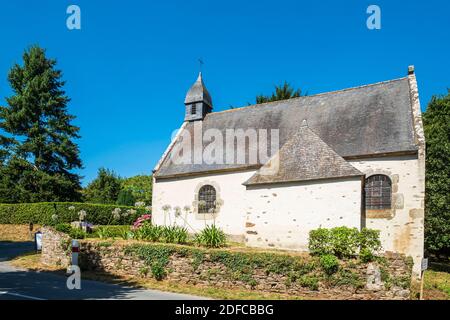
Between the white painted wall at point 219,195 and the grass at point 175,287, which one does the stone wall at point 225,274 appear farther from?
the white painted wall at point 219,195

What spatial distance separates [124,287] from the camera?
383 inches

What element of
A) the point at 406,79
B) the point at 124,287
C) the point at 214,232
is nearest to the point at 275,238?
the point at 214,232

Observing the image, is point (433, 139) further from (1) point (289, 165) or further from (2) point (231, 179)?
(2) point (231, 179)

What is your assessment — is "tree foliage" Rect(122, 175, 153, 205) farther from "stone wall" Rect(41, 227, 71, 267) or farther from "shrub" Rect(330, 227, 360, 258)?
"shrub" Rect(330, 227, 360, 258)

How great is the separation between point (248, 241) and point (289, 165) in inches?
139

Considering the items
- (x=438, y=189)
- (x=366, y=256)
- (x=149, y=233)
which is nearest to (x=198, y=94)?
(x=149, y=233)

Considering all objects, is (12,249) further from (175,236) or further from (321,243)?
(321,243)

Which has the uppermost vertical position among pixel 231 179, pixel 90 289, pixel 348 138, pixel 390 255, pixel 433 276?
pixel 348 138

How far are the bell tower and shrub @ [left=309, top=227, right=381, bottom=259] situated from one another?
14870 millimetres

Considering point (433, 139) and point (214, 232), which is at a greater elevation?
point (433, 139)

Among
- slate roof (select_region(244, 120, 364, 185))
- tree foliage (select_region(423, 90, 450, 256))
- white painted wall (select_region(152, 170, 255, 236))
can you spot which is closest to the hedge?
white painted wall (select_region(152, 170, 255, 236))

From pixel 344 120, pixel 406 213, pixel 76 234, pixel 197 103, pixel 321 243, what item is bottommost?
pixel 76 234

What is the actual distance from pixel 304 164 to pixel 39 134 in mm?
25361

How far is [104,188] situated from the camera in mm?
40969
